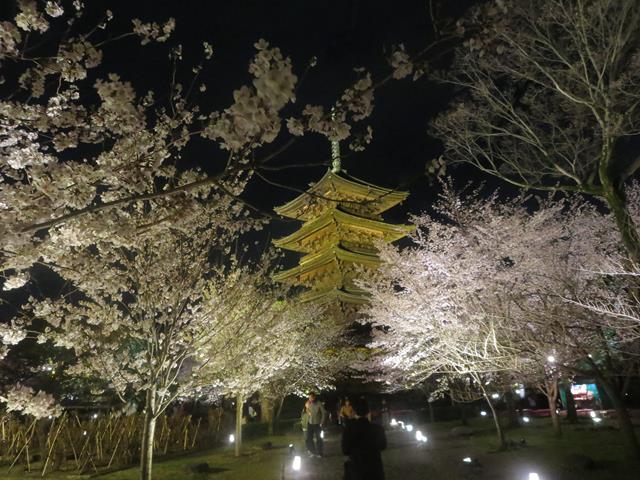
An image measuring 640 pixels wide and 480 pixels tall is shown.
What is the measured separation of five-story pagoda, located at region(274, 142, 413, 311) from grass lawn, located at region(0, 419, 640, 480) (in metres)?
13.5

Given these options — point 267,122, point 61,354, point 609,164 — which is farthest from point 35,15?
point 61,354

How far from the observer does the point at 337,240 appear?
95.9ft

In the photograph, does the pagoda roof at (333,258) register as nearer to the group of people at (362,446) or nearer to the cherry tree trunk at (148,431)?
the cherry tree trunk at (148,431)

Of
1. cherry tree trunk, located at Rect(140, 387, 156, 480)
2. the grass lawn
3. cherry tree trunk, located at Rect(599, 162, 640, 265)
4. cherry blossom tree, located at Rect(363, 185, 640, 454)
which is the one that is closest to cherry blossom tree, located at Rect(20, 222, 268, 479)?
cherry tree trunk, located at Rect(140, 387, 156, 480)

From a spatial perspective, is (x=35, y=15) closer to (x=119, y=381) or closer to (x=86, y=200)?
(x=86, y=200)

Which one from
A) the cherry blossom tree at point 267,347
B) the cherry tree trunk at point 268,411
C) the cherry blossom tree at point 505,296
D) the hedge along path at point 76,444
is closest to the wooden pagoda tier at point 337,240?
the cherry blossom tree at point 267,347

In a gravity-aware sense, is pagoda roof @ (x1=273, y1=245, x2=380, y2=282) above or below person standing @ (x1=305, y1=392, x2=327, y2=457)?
above

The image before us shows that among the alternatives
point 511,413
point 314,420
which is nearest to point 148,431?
point 314,420

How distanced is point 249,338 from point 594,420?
15682 millimetres

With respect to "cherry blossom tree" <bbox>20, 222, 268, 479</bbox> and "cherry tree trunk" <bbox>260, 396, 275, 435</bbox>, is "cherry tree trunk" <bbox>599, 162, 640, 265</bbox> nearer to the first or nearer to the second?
"cherry blossom tree" <bbox>20, 222, 268, 479</bbox>

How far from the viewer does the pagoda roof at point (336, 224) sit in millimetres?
28062

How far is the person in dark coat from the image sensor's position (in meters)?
4.81

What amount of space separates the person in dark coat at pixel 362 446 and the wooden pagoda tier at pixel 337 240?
2064cm

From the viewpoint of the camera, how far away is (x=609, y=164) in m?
8.53
